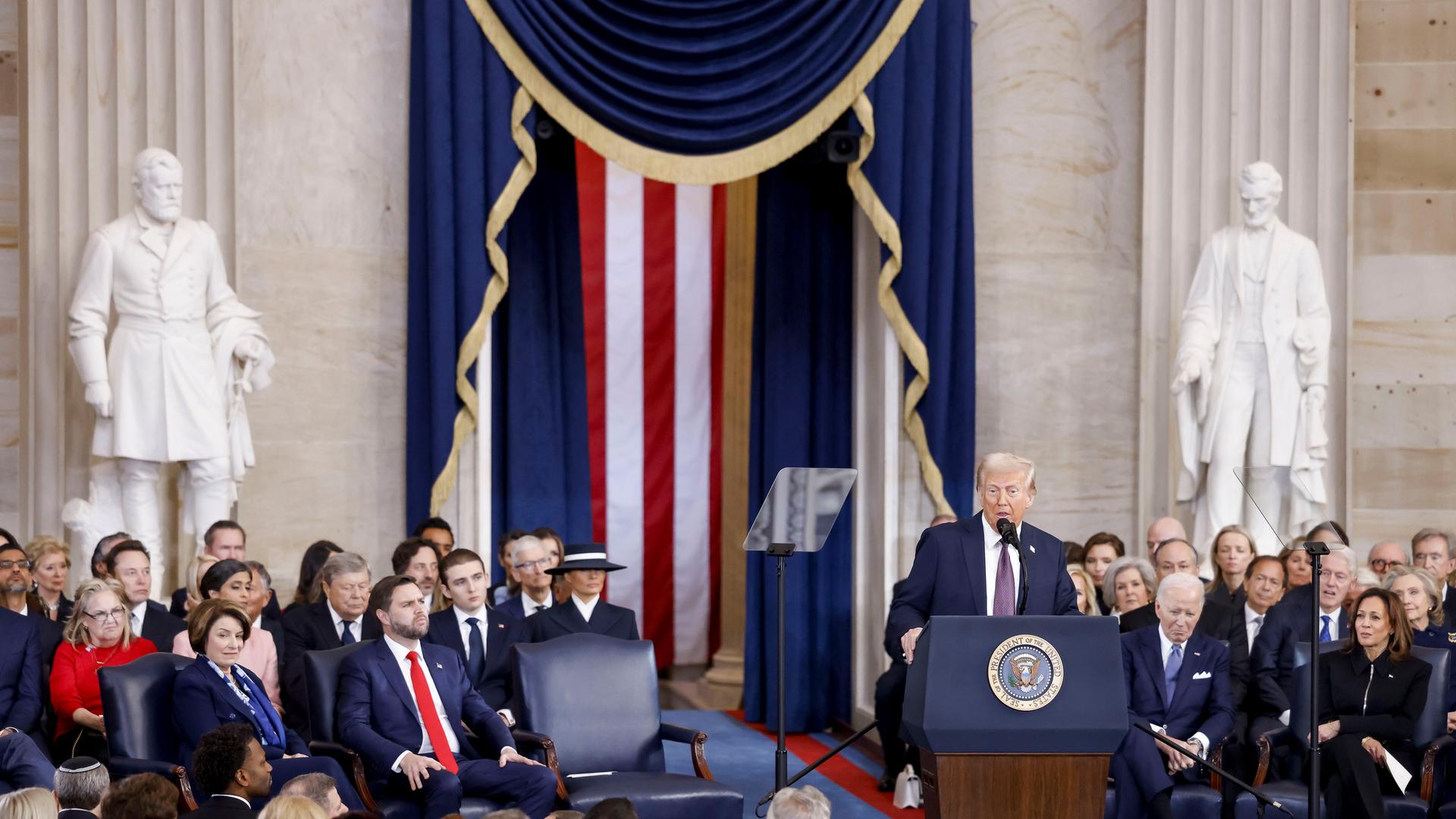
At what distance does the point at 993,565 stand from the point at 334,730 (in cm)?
219

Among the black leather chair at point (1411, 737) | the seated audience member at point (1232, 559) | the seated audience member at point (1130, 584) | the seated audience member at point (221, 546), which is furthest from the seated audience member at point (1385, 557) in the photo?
the seated audience member at point (221, 546)

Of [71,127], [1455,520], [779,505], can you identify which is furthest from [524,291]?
[1455,520]

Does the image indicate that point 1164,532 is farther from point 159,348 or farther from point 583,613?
point 159,348

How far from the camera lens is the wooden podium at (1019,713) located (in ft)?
14.9

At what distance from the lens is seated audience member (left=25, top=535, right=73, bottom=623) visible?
667 centimetres

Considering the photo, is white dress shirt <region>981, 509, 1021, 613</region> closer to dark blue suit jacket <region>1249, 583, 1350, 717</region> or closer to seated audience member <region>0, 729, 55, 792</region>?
dark blue suit jacket <region>1249, 583, 1350, 717</region>

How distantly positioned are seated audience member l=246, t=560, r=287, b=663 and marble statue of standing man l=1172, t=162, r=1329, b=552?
4.18 metres

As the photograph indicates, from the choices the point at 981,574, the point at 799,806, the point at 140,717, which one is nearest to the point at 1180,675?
the point at 981,574

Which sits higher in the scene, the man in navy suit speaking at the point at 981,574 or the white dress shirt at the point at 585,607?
the man in navy suit speaking at the point at 981,574

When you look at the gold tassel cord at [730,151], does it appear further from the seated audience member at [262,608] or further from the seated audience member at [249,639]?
the seated audience member at [249,639]

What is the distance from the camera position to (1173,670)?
6.20 metres

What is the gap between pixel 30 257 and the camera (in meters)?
7.96

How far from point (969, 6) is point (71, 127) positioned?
4279mm

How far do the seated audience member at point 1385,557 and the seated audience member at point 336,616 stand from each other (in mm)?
4136
